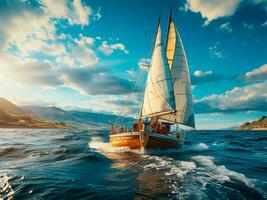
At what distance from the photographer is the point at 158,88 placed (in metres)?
31.3

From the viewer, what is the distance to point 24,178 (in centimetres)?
1505

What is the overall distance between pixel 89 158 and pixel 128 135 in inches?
289

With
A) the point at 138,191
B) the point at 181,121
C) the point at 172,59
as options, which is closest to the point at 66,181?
the point at 138,191

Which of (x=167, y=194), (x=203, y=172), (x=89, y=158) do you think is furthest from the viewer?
(x=89, y=158)

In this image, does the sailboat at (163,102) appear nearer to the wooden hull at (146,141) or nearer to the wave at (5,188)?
the wooden hull at (146,141)

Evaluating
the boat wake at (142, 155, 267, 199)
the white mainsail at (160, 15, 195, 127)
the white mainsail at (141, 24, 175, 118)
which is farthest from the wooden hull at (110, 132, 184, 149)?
the boat wake at (142, 155, 267, 199)

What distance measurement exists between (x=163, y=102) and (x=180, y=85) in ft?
21.0

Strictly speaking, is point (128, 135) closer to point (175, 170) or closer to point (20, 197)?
point (175, 170)

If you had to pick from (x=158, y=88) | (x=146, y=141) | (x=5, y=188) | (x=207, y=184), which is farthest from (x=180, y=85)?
(x=5, y=188)

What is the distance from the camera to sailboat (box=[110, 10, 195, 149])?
29.8 m

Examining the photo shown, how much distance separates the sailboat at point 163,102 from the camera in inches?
Answer: 1173

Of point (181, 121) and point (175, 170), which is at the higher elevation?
point (181, 121)

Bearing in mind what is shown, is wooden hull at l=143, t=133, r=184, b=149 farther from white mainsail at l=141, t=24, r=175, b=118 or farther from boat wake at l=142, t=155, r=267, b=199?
boat wake at l=142, t=155, r=267, b=199

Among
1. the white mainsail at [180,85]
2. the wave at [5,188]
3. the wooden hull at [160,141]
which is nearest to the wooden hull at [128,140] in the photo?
the wooden hull at [160,141]
